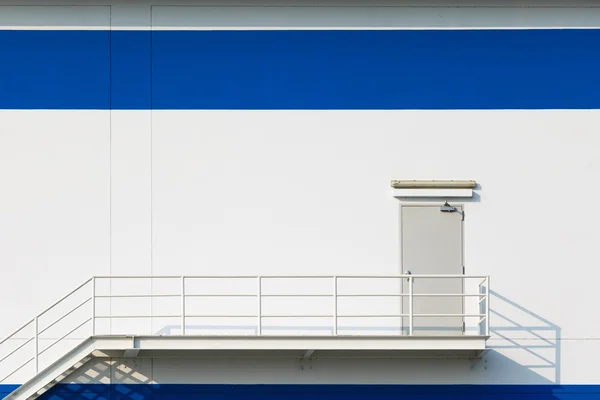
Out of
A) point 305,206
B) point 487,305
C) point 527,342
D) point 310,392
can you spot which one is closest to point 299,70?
point 305,206

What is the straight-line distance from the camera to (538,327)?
13492 millimetres

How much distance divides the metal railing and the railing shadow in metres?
0.25

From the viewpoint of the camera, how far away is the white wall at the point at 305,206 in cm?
1350

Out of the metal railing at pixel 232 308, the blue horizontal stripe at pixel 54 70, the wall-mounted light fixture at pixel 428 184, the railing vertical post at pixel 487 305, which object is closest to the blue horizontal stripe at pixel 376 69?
the blue horizontal stripe at pixel 54 70

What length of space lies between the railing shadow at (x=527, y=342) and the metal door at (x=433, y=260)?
0.52 metres

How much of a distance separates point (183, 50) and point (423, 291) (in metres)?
4.77

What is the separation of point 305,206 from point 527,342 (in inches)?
141

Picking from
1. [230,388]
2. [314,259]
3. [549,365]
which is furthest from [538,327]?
[230,388]

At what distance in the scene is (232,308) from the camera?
1345 cm

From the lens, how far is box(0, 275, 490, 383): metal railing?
1343 centimetres

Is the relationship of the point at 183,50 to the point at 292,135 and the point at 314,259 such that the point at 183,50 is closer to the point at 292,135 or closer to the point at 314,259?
the point at 292,135

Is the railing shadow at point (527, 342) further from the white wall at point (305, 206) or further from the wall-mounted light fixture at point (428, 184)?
the wall-mounted light fixture at point (428, 184)

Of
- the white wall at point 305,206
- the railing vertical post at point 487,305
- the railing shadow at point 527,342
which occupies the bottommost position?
the railing shadow at point 527,342

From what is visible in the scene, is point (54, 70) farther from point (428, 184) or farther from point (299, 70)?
point (428, 184)
